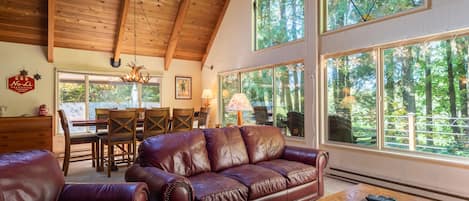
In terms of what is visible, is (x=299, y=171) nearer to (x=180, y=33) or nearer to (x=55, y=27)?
(x=180, y=33)

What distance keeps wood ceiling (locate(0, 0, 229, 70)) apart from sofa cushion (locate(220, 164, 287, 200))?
4587 mm

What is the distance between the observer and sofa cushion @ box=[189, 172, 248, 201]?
87.2 inches

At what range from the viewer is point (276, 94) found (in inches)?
222

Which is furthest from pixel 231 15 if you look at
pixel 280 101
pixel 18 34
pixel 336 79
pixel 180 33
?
pixel 18 34

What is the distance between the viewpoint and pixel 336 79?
4422mm

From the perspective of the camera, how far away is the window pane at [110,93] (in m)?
6.48

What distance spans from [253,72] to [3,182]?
511 cm

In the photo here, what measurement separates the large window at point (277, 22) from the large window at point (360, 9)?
62 cm

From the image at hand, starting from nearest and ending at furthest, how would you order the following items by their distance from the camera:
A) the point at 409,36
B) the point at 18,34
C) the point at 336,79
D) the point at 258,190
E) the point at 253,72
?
the point at 258,190 < the point at 409,36 < the point at 336,79 < the point at 18,34 < the point at 253,72

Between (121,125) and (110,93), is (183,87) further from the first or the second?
(121,125)

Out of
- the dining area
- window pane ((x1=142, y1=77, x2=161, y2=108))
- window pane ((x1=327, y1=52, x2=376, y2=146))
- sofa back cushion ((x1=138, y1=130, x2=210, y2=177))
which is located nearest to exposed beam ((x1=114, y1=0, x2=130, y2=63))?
window pane ((x1=142, y1=77, x2=161, y2=108))

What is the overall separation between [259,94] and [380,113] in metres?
2.74

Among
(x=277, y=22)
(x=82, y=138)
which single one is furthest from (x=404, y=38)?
(x=82, y=138)

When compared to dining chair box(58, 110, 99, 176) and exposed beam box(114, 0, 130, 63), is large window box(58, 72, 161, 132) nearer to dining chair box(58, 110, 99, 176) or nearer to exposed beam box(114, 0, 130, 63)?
exposed beam box(114, 0, 130, 63)
